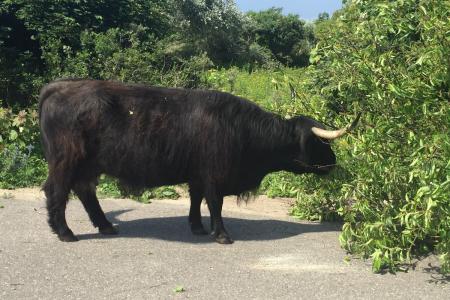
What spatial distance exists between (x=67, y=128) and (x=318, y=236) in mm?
2912

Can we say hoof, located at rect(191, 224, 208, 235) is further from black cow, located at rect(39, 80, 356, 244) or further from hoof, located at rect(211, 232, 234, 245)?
hoof, located at rect(211, 232, 234, 245)

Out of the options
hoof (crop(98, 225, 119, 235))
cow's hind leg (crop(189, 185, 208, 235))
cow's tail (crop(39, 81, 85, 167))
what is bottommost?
hoof (crop(98, 225, 119, 235))

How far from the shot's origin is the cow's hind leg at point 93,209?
742 centimetres

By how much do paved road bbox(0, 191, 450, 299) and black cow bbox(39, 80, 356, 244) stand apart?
0.40 m

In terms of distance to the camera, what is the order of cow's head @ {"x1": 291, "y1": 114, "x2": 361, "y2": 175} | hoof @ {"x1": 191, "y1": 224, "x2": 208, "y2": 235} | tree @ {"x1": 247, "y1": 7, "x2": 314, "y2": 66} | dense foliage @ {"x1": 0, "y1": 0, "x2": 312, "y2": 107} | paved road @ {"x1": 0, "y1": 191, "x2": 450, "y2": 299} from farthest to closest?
tree @ {"x1": 247, "y1": 7, "x2": 314, "y2": 66} < dense foliage @ {"x1": 0, "y1": 0, "x2": 312, "y2": 107} < hoof @ {"x1": 191, "y1": 224, "x2": 208, "y2": 235} < cow's head @ {"x1": 291, "y1": 114, "x2": 361, "y2": 175} < paved road @ {"x1": 0, "y1": 191, "x2": 450, "y2": 299}

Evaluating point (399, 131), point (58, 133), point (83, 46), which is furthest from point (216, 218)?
point (83, 46)

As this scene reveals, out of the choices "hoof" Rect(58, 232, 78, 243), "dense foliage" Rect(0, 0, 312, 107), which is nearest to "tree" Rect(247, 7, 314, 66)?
"dense foliage" Rect(0, 0, 312, 107)

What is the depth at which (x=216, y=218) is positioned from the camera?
719 cm

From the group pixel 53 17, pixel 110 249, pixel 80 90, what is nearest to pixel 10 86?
pixel 53 17

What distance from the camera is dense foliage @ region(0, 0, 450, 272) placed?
5.60 m

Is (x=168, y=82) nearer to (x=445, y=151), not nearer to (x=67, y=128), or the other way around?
(x=67, y=128)

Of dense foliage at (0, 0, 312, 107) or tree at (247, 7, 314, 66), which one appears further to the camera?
tree at (247, 7, 314, 66)

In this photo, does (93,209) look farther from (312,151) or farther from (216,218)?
(312,151)

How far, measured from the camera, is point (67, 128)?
6953 mm
